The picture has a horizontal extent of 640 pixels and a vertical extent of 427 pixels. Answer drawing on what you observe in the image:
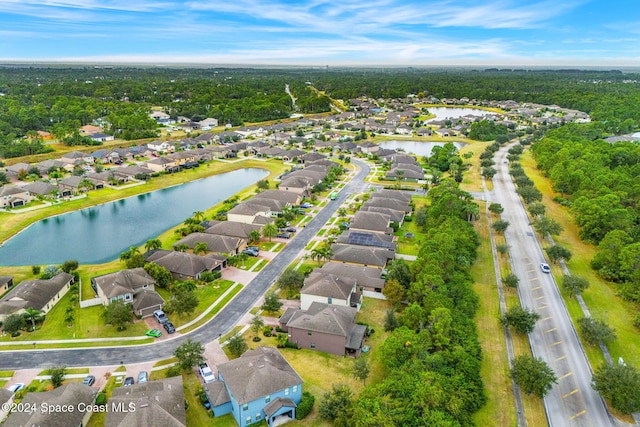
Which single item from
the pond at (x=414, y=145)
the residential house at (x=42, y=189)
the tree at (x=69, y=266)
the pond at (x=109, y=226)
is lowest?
the pond at (x=414, y=145)

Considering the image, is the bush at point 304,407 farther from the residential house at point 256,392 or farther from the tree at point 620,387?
the tree at point 620,387

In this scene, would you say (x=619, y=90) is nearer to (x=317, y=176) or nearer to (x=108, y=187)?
(x=317, y=176)

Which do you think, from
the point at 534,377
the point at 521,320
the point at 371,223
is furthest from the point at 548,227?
the point at 534,377

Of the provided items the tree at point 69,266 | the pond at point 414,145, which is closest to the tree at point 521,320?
the tree at point 69,266

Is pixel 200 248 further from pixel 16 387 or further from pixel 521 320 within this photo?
pixel 521 320

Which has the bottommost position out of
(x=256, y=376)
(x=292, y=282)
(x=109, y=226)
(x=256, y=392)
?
(x=109, y=226)

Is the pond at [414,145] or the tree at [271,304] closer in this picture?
the tree at [271,304]

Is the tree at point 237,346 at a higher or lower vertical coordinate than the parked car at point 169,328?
higher
